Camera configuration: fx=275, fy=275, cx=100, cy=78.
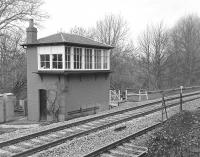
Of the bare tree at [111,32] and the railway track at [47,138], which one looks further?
the bare tree at [111,32]

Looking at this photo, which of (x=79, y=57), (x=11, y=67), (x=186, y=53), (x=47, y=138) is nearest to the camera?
(x=47, y=138)

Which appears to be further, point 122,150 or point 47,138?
point 47,138

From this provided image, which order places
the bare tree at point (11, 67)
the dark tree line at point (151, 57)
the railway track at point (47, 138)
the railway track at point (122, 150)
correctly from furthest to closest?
the dark tree line at point (151, 57), the bare tree at point (11, 67), the railway track at point (47, 138), the railway track at point (122, 150)

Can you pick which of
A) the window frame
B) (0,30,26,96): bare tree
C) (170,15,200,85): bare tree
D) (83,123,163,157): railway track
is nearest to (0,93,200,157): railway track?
(83,123,163,157): railway track

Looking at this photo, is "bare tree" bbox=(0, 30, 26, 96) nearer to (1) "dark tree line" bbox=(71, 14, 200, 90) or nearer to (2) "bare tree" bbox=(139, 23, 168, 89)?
(1) "dark tree line" bbox=(71, 14, 200, 90)

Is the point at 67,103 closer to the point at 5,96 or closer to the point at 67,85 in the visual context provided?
the point at 67,85

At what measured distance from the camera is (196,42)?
163 ft

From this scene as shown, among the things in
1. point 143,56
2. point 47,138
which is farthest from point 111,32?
point 47,138

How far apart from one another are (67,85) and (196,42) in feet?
121

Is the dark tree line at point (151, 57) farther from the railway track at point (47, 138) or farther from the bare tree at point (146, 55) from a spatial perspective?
the railway track at point (47, 138)

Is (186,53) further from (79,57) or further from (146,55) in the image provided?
(79,57)

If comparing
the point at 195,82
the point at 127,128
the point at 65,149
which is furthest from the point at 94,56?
the point at 195,82

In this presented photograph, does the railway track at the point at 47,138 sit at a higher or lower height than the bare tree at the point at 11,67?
lower

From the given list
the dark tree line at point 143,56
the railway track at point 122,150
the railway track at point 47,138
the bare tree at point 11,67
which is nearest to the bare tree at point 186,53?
the dark tree line at point 143,56
